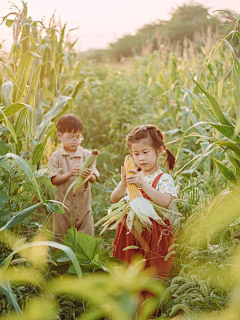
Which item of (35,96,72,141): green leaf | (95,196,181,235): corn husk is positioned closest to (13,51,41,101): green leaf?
(35,96,72,141): green leaf

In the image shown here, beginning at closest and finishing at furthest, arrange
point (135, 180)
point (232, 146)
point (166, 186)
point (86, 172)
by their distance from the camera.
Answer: point (232, 146)
point (135, 180)
point (166, 186)
point (86, 172)

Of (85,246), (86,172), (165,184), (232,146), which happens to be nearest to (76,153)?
(86,172)

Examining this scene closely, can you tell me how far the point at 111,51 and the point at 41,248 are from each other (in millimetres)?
24024

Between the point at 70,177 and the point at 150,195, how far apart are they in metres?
0.88

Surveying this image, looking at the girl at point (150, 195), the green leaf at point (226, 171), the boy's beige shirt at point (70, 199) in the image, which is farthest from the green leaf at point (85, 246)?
the boy's beige shirt at point (70, 199)

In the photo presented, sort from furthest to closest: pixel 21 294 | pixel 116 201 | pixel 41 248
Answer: pixel 116 201
pixel 41 248
pixel 21 294

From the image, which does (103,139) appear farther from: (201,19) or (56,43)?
(201,19)

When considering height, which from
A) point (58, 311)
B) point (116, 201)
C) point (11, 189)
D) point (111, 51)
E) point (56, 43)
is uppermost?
point (111, 51)

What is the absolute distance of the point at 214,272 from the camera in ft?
6.13

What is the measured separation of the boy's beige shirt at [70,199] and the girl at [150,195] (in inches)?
23.5

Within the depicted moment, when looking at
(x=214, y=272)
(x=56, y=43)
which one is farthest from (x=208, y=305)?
(x=56, y=43)

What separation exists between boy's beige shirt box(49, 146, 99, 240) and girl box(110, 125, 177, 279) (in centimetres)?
60

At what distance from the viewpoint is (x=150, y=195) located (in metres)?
2.27

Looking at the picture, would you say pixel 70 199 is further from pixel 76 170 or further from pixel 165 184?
pixel 165 184
